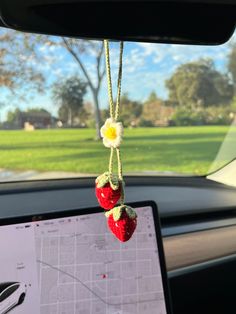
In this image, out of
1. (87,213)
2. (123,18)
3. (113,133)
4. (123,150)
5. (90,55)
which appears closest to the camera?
(123,18)

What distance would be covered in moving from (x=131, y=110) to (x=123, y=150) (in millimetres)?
289

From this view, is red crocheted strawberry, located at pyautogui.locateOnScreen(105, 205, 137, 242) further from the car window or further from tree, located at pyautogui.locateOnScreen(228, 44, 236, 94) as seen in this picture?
tree, located at pyautogui.locateOnScreen(228, 44, 236, 94)

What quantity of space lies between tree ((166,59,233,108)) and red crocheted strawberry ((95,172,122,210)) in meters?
2.03

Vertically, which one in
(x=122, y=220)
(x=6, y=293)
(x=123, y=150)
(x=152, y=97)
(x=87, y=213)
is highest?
(x=152, y=97)

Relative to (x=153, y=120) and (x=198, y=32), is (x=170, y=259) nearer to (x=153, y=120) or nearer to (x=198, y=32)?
(x=153, y=120)

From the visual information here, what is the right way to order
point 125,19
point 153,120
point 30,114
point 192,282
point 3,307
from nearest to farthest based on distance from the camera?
point 125,19 < point 3,307 < point 192,282 < point 30,114 < point 153,120

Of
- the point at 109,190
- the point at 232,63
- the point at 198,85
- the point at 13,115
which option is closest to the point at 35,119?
the point at 13,115

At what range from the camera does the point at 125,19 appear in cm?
121

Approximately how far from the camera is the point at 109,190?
158 centimetres

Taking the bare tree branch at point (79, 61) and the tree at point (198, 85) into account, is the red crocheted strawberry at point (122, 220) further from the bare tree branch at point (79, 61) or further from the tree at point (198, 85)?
the tree at point (198, 85)

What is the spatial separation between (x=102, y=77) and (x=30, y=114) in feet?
1.63

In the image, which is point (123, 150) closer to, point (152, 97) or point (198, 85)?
point (152, 97)

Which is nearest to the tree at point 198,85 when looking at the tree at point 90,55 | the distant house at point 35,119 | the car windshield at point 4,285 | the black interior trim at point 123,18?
the tree at point 90,55

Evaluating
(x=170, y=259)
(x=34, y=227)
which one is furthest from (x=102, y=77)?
(x=34, y=227)
